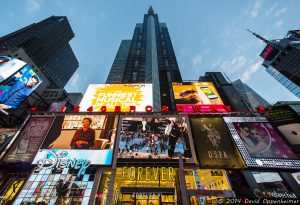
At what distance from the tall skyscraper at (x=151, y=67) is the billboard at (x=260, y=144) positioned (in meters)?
28.0

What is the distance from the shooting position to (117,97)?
2291 cm

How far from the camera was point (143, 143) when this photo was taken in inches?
647

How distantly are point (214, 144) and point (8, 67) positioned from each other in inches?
1215

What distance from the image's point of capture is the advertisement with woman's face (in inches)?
607

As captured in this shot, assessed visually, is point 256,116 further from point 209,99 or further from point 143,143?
point 143,143

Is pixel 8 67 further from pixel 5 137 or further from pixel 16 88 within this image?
pixel 5 137

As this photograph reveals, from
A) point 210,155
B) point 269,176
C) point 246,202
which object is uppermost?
point 210,155

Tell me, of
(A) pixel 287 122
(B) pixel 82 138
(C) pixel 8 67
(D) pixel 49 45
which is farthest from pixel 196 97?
(D) pixel 49 45

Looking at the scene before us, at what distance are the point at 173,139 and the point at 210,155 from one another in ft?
12.4

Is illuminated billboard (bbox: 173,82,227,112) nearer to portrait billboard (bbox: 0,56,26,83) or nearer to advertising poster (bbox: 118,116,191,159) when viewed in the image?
advertising poster (bbox: 118,116,191,159)

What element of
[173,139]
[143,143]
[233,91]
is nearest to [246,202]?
[173,139]

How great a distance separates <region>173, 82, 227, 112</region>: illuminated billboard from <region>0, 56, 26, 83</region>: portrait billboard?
80.7ft

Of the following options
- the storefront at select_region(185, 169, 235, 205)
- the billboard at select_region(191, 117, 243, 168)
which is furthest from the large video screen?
the billboard at select_region(191, 117, 243, 168)

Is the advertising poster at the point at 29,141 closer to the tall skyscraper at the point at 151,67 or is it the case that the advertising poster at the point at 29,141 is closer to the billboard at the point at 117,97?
the billboard at the point at 117,97
